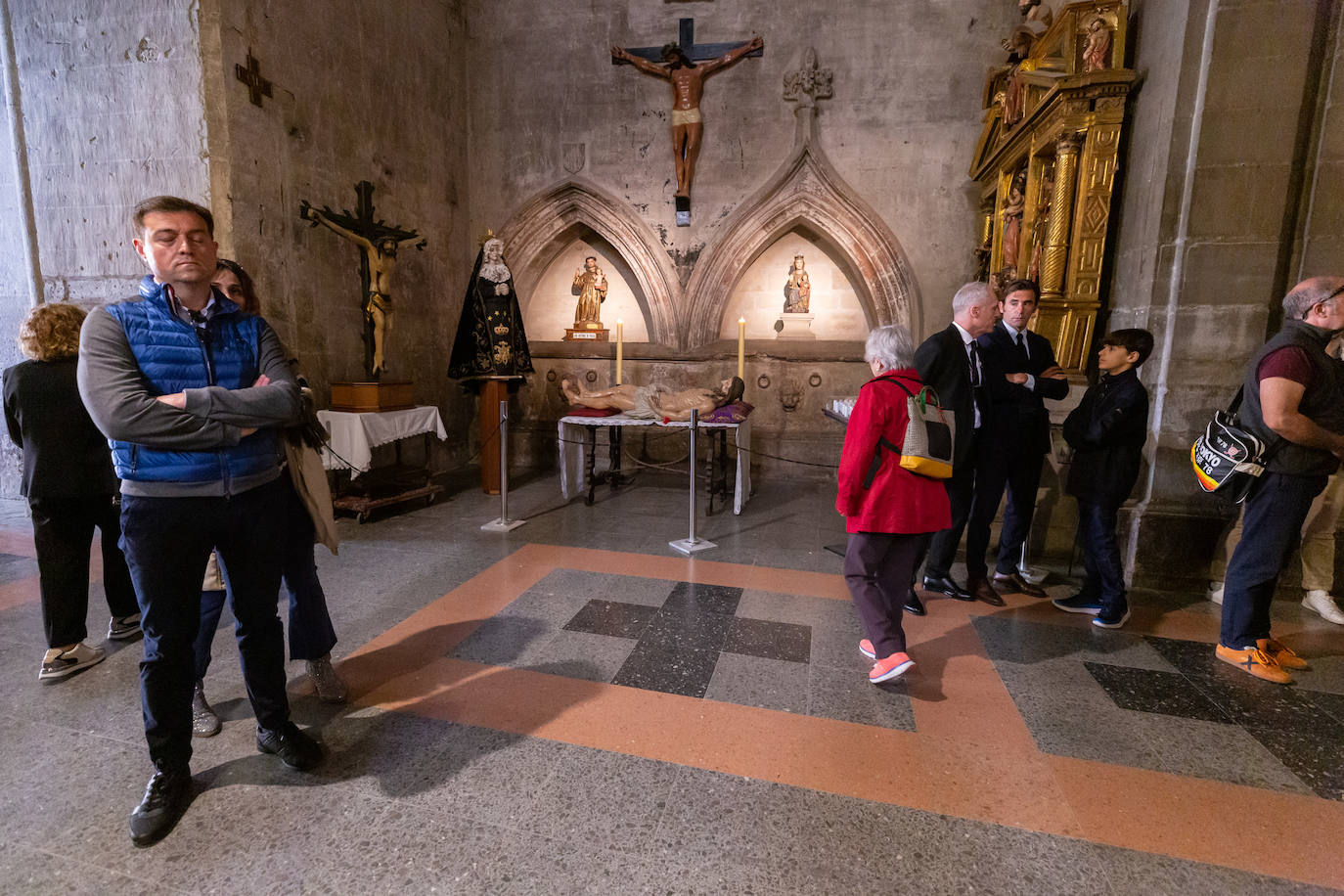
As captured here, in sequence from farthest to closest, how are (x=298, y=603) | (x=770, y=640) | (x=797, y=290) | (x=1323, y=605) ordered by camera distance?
(x=797, y=290), (x=1323, y=605), (x=770, y=640), (x=298, y=603)

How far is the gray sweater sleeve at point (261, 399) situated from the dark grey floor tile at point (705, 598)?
7.58 ft

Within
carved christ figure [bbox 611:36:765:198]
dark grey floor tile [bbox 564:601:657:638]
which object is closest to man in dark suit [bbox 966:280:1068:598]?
dark grey floor tile [bbox 564:601:657:638]

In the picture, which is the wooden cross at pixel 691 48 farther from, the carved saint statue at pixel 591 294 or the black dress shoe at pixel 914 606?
the black dress shoe at pixel 914 606

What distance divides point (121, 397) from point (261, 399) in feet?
1.04

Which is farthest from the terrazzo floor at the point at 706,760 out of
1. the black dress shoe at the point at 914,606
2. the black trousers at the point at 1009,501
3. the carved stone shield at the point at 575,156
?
the carved stone shield at the point at 575,156

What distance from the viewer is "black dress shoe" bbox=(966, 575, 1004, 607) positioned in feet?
12.2

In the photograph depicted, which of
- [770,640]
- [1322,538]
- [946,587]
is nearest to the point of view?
[770,640]

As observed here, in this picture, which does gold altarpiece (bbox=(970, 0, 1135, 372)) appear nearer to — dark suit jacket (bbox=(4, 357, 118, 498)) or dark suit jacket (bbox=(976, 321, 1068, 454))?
dark suit jacket (bbox=(976, 321, 1068, 454))

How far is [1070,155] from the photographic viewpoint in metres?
4.51

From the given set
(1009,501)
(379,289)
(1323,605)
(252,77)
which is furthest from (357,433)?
(1323,605)

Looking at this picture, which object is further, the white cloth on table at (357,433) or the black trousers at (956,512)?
the white cloth on table at (357,433)

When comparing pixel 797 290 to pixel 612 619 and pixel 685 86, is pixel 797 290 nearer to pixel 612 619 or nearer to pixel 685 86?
pixel 685 86

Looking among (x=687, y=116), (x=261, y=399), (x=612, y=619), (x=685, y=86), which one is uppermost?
(x=685, y=86)

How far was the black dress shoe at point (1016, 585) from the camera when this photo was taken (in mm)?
3849
